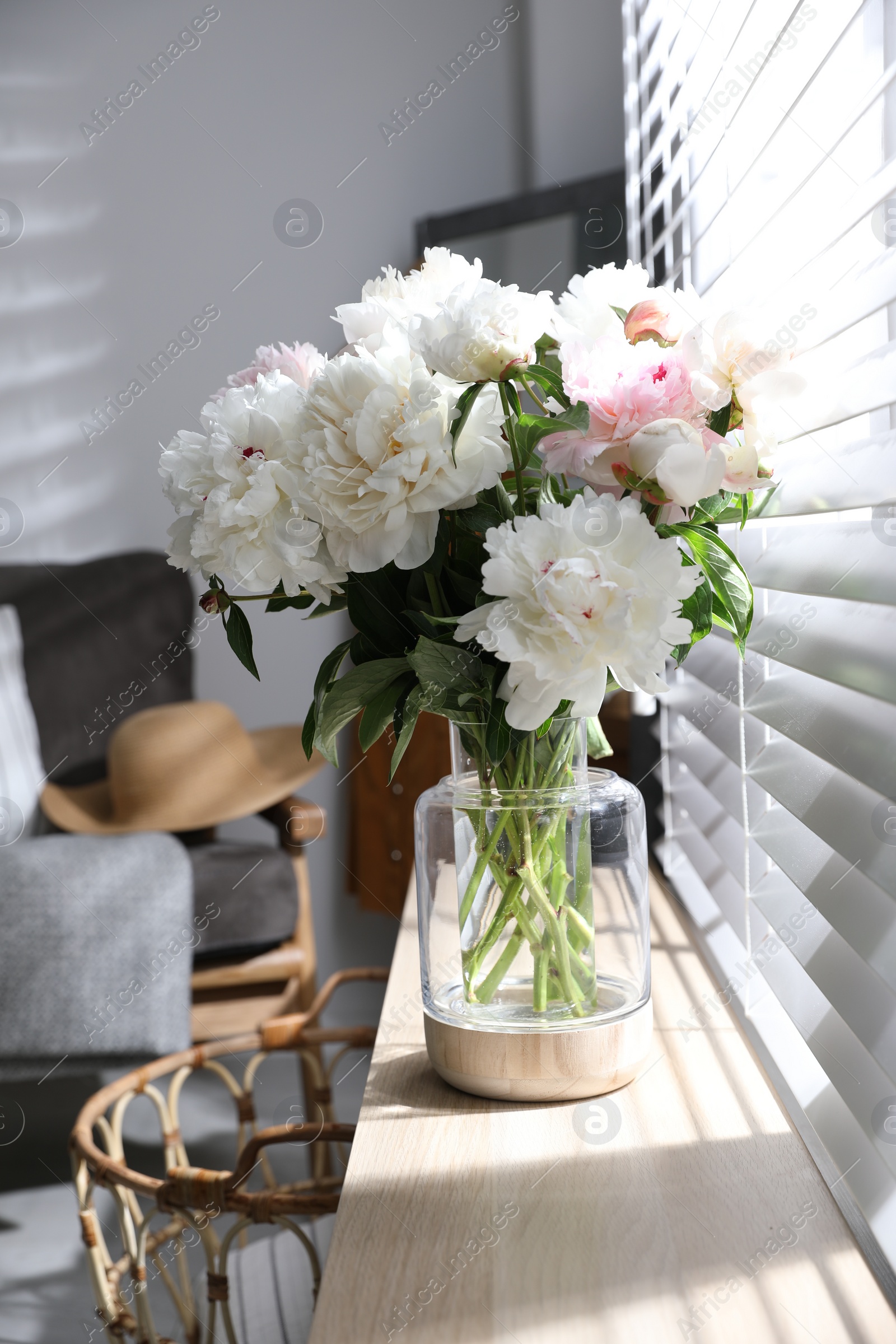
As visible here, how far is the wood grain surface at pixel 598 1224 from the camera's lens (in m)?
0.48

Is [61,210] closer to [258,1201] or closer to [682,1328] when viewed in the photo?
[258,1201]

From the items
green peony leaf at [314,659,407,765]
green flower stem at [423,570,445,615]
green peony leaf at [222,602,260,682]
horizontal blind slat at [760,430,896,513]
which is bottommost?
green peony leaf at [314,659,407,765]

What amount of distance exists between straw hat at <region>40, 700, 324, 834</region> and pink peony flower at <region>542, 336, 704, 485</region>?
1.35 metres

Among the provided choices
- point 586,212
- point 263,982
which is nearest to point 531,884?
point 263,982

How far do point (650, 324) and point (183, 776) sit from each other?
1.49 meters

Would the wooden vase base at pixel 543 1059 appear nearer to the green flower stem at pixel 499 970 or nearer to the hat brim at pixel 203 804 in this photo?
the green flower stem at pixel 499 970

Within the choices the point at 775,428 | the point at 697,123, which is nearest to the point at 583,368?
the point at 775,428

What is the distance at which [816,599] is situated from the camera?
0.64 metres

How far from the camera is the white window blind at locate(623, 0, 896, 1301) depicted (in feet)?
1.71

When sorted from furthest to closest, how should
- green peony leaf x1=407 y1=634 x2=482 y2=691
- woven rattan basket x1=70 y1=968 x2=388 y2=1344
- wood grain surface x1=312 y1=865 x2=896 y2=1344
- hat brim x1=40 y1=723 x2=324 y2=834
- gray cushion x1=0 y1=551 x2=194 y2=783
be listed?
gray cushion x1=0 y1=551 x2=194 y2=783 < hat brim x1=40 y1=723 x2=324 y2=834 < woven rattan basket x1=70 y1=968 x2=388 y2=1344 < green peony leaf x1=407 y1=634 x2=482 y2=691 < wood grain surface x1=312 y1=865 x2=896 y2=1344

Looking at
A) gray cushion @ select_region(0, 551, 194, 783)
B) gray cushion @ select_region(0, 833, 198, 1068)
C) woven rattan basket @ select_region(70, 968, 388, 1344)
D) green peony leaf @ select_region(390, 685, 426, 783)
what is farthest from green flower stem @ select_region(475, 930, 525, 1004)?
gray cushion @ select_region(0, 551, 194, 783)

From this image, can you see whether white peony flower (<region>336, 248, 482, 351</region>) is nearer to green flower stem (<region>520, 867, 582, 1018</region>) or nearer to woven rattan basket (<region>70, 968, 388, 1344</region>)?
green flower stem (<region>520, 867, 582, 1018</region>)

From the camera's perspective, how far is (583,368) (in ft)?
1.77

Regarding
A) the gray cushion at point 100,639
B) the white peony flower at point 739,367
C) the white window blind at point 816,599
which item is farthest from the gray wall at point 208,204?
the white peony flower at point 739,367
